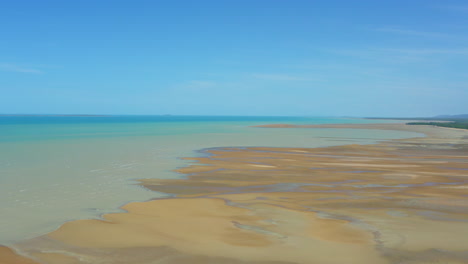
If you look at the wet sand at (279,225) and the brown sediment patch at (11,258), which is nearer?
the brown sediment patch at (11,258)

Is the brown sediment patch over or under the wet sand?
under

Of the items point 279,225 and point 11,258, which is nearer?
point 11,258

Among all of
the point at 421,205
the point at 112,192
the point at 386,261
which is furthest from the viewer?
the point at 112,192

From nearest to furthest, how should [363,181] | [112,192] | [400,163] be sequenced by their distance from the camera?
1. [112,192]
2. [363,181]
3. [400,163]

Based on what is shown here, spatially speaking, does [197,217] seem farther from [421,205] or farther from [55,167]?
[55,167]

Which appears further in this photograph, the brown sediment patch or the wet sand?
the wet sand

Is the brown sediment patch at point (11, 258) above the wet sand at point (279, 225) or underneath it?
underneath


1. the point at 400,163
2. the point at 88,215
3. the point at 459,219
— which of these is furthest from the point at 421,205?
the point at 400,163

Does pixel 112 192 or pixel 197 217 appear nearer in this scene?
pixel 197 217
